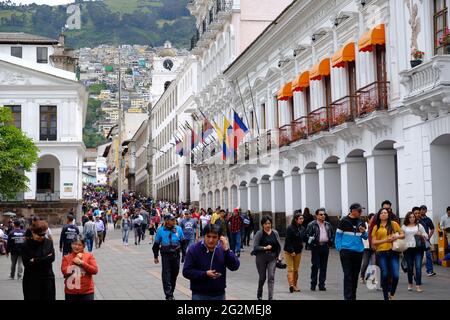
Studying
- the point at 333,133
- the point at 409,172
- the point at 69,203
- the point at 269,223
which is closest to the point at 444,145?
the point at 409,172

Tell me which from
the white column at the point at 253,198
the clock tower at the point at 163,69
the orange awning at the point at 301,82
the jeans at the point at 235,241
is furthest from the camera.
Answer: the clock tower at the point at 163,69

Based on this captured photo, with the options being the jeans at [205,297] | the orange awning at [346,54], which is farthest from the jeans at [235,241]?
the jeans at [205,297]

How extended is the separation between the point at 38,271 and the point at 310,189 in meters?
22.6

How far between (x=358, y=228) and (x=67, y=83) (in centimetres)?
4640

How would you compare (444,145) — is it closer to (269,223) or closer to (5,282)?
(269,223)

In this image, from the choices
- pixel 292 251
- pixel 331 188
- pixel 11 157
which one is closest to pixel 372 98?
pixel 331 188

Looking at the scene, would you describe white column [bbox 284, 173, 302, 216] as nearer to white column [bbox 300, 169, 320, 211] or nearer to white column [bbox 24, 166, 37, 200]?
white column [bbox 300, 169, 320, 211]

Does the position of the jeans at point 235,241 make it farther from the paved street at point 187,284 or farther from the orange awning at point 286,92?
the orange awning at point 286,92

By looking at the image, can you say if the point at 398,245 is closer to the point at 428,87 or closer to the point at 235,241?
the point at 428,87

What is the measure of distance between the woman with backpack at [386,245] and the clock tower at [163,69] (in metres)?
80.7

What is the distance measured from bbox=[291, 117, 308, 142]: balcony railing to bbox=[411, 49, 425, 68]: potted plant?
1069cm

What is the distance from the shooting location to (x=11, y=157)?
43.4m

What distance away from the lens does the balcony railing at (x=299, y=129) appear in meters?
31.4

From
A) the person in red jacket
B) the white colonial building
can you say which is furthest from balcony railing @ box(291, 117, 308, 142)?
the white colonial building
